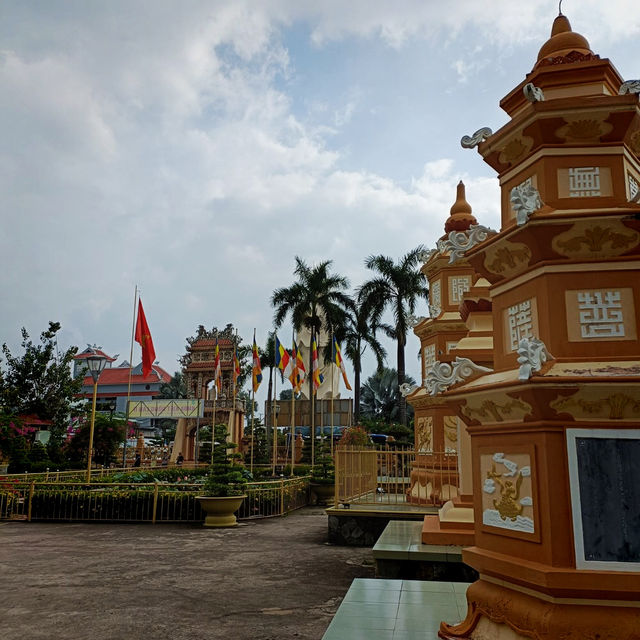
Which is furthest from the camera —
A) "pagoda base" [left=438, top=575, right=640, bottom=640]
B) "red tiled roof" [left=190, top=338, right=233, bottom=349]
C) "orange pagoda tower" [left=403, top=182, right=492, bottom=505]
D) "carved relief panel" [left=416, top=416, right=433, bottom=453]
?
"red tiled roof" [left=190, top=338, right=233, bottom=349]

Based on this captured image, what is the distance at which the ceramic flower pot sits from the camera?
1625 cm

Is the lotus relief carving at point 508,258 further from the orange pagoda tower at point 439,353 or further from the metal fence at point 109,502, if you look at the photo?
the metal fence at point 109,502

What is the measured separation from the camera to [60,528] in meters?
15.8

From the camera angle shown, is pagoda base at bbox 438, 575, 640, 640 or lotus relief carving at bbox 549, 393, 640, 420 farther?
lotus relief carving at bbox 549, 393, 640, 420

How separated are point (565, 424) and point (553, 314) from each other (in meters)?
0.99

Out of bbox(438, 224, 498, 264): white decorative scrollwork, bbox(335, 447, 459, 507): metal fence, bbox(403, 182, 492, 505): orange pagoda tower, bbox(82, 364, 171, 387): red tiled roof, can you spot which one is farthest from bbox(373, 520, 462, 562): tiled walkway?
bbox(82, 364, 171, 387): red tiled roof

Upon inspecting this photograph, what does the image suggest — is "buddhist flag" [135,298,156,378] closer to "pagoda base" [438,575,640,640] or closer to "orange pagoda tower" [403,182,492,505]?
"orange pagoda tower" [403,182,492,505]

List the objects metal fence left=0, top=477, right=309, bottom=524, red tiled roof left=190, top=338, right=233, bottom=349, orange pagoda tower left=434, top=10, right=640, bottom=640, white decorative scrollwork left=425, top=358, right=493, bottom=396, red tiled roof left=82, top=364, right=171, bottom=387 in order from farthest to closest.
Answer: red tiled roof left=82, top=364, right=171, bottom=387, red tiled roof left=190, top=338, right=233, bottom=349, metal fence left=0, top=477, right=309, bottom=524, white decorative scrollwork left=425, top=358, right=493, bottom=396, orange pagoda tower left=434, top=10, right=640, bottom=640

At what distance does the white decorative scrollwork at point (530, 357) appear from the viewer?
15.0ft

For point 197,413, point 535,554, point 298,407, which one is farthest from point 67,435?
point 535,554

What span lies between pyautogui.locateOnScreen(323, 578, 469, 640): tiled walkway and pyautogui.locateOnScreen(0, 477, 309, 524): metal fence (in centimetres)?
1104

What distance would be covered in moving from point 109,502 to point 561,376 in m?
16.2

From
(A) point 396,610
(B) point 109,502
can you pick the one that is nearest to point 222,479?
(B) point 109,502

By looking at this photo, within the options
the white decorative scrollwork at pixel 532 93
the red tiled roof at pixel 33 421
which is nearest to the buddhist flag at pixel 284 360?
the red tiled roof at pixel 33 421
